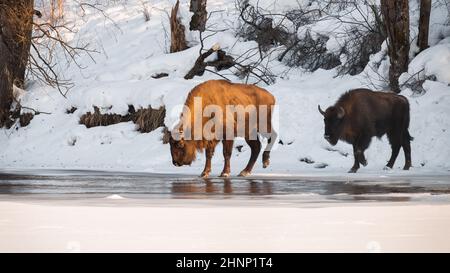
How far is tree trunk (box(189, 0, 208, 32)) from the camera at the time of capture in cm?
2923

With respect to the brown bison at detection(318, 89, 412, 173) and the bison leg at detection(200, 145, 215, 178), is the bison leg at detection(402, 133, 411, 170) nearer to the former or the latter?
the brown bison at detection(318, 89, 412, 173)

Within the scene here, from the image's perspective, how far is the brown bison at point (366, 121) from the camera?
20906mm

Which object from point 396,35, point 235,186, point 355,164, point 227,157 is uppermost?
point 396,35

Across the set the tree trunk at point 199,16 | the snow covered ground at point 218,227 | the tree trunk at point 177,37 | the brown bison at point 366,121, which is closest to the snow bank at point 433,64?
the brown bison at point 366,121

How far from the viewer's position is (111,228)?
9422 mm

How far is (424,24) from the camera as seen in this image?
24672 millimetres

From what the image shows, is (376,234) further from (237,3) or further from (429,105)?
(237,3)

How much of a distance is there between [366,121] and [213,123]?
4232 mm

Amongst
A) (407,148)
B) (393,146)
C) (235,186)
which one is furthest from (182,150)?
(407,148)

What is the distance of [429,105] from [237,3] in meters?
10.0

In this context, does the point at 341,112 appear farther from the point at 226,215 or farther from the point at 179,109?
the point at 226,215

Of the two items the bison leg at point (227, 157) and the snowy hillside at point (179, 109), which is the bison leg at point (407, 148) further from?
the bison leg at point (227, 157)

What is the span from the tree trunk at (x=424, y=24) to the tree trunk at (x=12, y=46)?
31.0 ft
